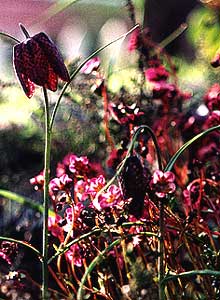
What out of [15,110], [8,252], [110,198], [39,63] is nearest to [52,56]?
[39,63]

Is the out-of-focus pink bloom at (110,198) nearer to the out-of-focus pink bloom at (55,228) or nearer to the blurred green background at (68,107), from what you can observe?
the out-of-focus pink bloom at (55,228)

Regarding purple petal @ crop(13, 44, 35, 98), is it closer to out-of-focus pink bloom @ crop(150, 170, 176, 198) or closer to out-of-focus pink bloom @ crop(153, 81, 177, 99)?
out-of-focus pink bloom @ crop(150, 170, 176, 198)

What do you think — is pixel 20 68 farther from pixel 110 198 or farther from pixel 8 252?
pixel 8 252

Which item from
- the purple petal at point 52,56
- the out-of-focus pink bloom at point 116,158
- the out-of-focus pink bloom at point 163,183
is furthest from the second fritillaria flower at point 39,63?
the out-of-focus pink bloom at point 116,158

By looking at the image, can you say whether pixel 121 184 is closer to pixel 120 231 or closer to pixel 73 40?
pixel 120 231

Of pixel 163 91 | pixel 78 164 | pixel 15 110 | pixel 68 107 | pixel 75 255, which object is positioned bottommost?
pixel 75 255
